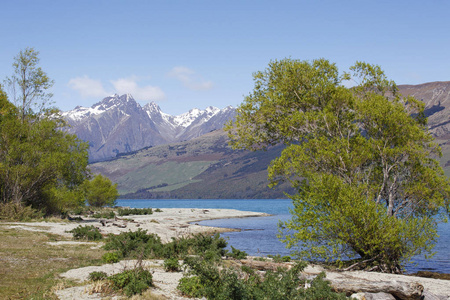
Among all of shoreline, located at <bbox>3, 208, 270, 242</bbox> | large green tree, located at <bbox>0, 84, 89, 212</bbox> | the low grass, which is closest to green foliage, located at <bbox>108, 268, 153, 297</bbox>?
the low grass

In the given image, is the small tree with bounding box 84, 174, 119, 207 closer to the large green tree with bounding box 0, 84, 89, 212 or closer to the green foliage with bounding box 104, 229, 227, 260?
the large green tree with bounding box 0, 84, 89, 212

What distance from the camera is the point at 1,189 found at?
4691 centimetres

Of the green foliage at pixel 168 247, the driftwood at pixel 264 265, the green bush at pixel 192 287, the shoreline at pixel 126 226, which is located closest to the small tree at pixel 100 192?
the shoreline at pixel 126 226

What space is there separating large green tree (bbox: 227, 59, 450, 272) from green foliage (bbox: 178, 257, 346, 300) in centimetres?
779

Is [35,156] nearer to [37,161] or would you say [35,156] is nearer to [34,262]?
[37,161]

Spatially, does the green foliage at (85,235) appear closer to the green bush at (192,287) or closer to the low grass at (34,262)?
the low grass at (34,262)

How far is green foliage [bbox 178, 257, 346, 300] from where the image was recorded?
543 inches

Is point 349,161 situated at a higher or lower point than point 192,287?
higher

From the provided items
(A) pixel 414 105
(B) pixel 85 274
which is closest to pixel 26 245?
(B) pixel 85 274

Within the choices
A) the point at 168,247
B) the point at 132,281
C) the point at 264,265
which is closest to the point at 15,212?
the point at 168,247

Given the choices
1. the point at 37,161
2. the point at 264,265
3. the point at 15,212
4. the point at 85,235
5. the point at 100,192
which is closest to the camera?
the point at 264,265

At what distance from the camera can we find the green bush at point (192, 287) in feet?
49.9

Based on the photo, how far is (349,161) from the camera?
86.2 feet

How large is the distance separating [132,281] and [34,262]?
8.59 m
